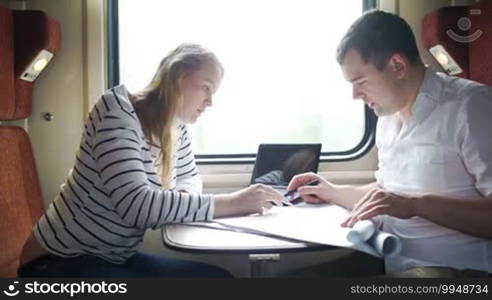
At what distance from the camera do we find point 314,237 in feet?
3.22

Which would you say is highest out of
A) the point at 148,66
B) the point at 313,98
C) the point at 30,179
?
the point at 148,66

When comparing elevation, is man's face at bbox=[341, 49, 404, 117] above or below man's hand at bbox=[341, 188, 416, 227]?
above

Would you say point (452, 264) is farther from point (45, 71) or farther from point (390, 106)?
point (45, 71)

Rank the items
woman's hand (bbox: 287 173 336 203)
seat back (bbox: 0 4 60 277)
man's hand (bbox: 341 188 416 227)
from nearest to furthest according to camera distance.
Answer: man's hand (bbox: 341 188 416 227), woman's hand (bbox: 287 173 336 203), seat back (bbox: 0 4 60 277)

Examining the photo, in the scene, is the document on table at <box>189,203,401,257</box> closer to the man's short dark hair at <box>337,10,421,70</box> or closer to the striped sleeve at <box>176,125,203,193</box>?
the striped sleeve at <box>176,125,203,193</box>

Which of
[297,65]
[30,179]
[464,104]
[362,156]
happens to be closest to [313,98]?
[297,65]

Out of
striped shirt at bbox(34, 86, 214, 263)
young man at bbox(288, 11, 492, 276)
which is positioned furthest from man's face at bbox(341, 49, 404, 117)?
striped shirt at bbox(34, 86, 214, 263)

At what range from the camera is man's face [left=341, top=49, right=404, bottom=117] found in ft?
4.00

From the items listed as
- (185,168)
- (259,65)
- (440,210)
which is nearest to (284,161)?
(185,168)

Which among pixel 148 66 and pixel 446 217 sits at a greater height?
pixel 148 66

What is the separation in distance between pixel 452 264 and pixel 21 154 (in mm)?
1427

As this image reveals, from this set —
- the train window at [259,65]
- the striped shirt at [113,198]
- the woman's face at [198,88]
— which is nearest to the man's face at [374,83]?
the woman's face at [198,88]

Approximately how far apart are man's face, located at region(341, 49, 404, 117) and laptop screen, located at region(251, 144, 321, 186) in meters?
0.42

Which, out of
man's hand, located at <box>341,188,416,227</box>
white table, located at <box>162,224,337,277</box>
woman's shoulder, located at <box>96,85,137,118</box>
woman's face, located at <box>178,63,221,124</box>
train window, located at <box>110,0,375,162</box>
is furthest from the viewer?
train window, located at <box>110,0,375,162</box>
